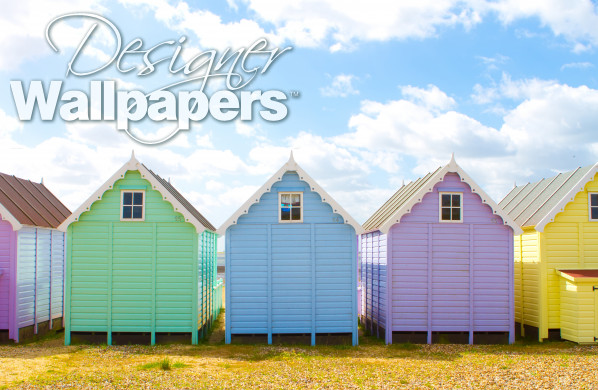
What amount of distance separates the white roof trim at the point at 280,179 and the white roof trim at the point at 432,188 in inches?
56.4

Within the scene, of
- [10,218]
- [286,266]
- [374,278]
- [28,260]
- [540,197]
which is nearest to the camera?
[286,266]

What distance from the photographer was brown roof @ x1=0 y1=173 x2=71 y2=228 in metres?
23.6

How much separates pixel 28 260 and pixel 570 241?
23013 mm

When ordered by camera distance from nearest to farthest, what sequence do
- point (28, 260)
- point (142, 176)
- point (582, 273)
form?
point (142, 176) → point (582, 273) → point (28, 260)

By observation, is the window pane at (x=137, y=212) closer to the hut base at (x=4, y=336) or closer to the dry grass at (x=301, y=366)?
the dry grass at (x=301, y=366)

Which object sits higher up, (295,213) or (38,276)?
(295,213)

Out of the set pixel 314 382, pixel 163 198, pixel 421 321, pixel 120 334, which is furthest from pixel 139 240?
pixel 421 321

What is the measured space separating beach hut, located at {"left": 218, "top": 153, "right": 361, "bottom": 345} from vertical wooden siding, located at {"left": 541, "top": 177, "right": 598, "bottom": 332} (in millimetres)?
8330

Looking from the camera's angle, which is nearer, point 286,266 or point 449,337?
point 286,266

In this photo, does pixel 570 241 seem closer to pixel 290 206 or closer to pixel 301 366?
pixel 290 206

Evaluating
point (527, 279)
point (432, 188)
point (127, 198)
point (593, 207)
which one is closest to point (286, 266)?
point (432, 188)

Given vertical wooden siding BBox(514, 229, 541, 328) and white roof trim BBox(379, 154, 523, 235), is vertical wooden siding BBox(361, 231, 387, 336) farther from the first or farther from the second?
vertical wooden siding BBox(514, 229, 541, 328)

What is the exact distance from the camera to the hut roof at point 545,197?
22484 mm

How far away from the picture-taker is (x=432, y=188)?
2191 cm
